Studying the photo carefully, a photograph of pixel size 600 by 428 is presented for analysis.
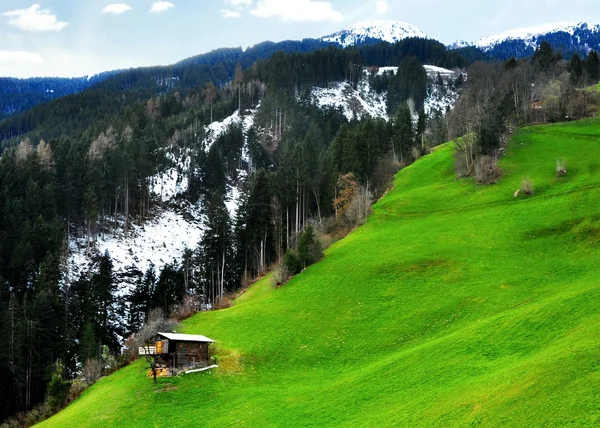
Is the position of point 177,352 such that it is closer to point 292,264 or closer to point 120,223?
point 292,264

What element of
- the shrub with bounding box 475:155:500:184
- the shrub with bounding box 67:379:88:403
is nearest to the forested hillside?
the shrub with bounding box 67:379:88:403

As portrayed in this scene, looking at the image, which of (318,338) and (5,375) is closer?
(318,338)

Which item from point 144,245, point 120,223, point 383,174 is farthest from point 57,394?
point 383,174

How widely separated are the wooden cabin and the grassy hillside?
6.03 ft

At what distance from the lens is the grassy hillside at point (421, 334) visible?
25.9m

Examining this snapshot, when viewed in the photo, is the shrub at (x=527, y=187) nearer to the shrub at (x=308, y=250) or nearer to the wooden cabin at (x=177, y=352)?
the shrub at (x=308, y=250)

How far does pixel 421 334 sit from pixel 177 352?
20.7 meters

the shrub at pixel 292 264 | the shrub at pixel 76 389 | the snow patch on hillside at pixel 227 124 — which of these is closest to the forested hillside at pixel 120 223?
the shrub at pixel 292 264

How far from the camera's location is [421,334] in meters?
41.4

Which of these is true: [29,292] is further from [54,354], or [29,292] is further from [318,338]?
[318,338]

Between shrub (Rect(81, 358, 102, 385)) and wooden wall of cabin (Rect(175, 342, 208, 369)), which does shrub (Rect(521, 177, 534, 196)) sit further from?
shrub (Rect(81, 358, 102, 385))

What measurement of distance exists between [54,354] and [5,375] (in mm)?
6850

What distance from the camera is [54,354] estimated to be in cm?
7025

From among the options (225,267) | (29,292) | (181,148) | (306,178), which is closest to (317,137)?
(181,148)
